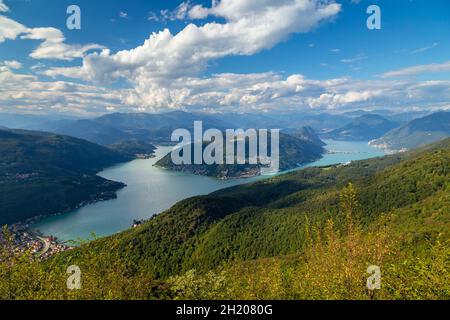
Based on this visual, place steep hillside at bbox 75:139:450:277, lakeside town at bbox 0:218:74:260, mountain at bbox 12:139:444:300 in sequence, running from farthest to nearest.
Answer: lakeside town at bbox 0:218:74:260 → steep hillside at bbox 75:139:450:277 → mountain at bbox 12:139:444:300

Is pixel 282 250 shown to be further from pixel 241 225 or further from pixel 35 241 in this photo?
pixel 35 241

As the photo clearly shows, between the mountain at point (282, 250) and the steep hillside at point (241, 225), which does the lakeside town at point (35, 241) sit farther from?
the steep hillside at point (241, 225)

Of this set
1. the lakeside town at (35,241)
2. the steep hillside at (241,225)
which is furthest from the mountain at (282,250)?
the lakeside town at (35,241)

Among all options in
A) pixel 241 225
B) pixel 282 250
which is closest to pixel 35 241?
pixel 241 225

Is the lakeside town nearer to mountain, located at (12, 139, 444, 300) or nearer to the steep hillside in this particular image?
mountain, located at (12, 139, 444, 300)

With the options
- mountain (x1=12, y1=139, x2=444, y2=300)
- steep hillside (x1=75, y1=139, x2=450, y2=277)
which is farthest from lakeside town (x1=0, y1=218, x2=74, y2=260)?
steep hillside (x1=75, y1=139, x2=450, y2=277)

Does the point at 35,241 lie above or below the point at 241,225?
below

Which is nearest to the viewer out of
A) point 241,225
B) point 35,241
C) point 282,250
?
point 282,250
